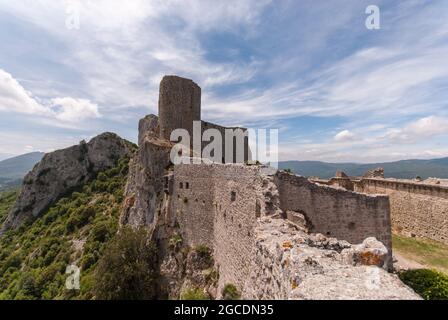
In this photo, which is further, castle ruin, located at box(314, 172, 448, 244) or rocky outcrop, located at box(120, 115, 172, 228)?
rocky outcrop, located at box(120, 115, 172, 228)

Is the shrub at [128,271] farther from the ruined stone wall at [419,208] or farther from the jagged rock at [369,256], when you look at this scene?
the ruined stone wall at [419,208]

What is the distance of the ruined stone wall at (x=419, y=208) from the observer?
18.0 meters

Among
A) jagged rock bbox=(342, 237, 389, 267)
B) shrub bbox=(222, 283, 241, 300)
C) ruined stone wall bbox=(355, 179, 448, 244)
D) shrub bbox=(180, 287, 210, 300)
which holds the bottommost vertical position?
shrub bbox=(180, 287, 210, 300)

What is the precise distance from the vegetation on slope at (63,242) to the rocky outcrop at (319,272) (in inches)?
975

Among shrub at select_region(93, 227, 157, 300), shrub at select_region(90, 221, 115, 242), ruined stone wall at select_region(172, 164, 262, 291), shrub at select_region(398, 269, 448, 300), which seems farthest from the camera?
shrub at select_region(90, 221, 115, 242)

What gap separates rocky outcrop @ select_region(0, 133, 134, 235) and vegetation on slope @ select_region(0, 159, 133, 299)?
2.68 m

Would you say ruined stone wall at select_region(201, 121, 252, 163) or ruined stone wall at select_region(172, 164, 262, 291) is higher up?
ruined stone wall at select_region(201, 121, 252, 163)

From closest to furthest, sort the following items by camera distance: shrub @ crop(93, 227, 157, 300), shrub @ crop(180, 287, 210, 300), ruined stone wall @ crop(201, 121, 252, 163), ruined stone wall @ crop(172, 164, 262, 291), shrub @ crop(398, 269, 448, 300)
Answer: shrub @ crop(398, 269, 448, 300), ruined stone wall @ crop(172, 164, 262, 291), shrub @ crop(180, 287, 210, 300), shrub @ crop(93, 227, 157, 300), ruined stone wall @ crop(201, 121, 252, 163)

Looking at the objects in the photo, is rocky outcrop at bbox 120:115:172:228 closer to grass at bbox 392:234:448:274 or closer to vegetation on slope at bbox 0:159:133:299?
vegetation on slope at bbox 0:159:133:299

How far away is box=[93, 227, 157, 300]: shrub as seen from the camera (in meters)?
18.7

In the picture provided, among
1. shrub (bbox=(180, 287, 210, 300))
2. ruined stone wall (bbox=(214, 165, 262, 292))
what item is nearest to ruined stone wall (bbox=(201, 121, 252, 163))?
ruined stone wall (bbox=(214, 165, 262, 292))

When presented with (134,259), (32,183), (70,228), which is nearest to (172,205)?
(134,259)
